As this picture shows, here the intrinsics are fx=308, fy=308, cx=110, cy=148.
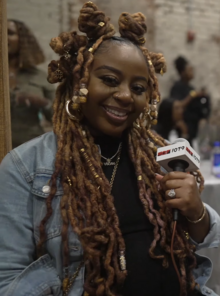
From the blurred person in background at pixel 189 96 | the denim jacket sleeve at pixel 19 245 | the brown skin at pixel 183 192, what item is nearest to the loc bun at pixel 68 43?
the denim jacket sleeve at pixel 19 245

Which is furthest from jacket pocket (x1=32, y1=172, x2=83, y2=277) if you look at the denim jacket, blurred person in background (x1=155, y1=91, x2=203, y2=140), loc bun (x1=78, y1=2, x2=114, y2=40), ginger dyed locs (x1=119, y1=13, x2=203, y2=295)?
blurred person in background (x1=155, y1=91, x2=203, y2=140)

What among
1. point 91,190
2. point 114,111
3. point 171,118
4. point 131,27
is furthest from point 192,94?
point 91,190

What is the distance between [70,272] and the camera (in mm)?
889

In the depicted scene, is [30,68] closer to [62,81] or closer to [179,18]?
[62,81]

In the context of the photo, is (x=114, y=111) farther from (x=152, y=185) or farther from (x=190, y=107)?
(x=190, y=107)

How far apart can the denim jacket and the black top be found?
0.15 meters

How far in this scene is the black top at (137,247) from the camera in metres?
0.91

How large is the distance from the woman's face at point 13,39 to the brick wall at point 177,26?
1.24 ft

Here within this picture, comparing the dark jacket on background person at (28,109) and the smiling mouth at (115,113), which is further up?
the dark jacket on background person at (28,109)

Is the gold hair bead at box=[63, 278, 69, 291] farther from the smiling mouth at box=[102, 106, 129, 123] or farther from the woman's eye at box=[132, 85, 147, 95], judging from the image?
Result: the woman's eye at box=[132, 85, 147, 95]

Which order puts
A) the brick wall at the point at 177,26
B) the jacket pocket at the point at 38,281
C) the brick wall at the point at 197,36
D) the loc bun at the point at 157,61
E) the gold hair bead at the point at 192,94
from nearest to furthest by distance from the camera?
1. the jacket pocket at the point at 38,281
2. the loc bun at the point at 157,61
3. the brick wall at the point at 177,26
4. the gold hair bead at the point at 192,94
5. the brick wall at the point at 197,36

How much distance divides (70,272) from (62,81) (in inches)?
23.4

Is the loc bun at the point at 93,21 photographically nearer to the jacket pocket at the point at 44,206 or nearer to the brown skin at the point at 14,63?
the jacket pocket at the point at 44,206

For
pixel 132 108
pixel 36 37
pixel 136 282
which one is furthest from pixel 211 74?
pixel 136 282
